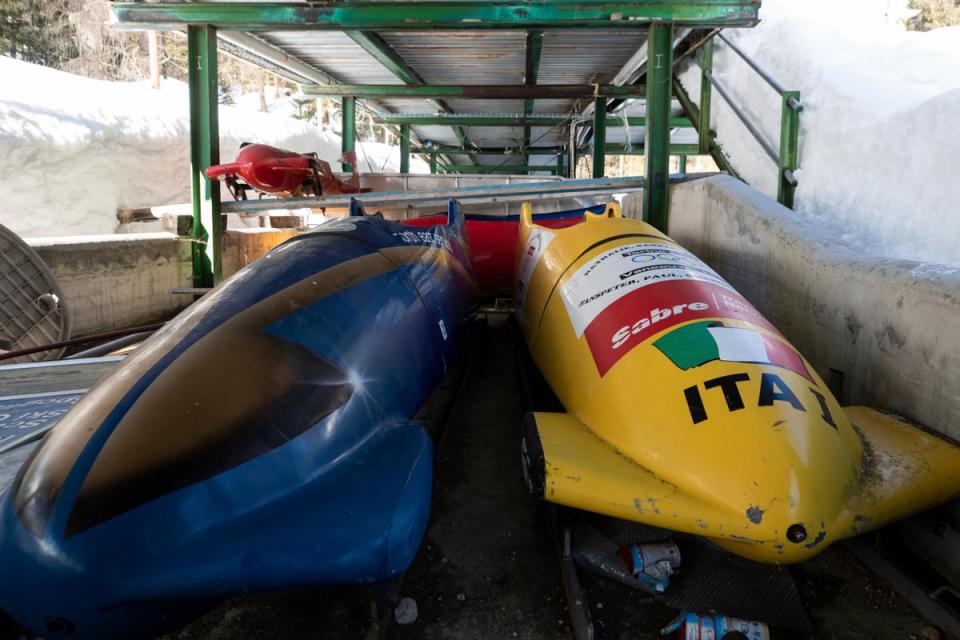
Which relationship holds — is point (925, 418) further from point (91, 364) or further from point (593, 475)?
point (91, 364)

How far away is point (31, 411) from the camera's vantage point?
86.7 inches

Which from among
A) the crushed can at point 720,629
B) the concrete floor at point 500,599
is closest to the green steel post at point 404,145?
the concrete floor at point 500,599

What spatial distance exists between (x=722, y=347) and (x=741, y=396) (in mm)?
198

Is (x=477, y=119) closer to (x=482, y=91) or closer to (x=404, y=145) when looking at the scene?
(x=404, y=145)

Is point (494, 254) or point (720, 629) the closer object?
point (720, 629)

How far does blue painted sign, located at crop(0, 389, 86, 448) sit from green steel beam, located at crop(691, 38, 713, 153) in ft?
20.0

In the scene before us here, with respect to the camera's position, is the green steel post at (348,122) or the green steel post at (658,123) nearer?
the green steel post at (658,123)

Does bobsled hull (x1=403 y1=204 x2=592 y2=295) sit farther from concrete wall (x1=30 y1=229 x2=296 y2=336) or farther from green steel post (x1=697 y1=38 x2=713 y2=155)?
concrete wall (x1=30 y1=229 x2=296 y2=336)

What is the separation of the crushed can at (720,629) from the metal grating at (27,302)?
3992 mm

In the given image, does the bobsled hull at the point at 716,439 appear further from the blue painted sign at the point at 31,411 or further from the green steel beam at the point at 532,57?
the green steel beam at the point at 532,57

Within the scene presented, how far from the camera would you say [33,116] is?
36.8 ft

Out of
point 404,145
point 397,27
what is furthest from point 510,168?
point 397,27

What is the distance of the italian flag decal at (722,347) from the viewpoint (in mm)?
1650

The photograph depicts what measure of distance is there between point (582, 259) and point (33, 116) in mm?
12783
